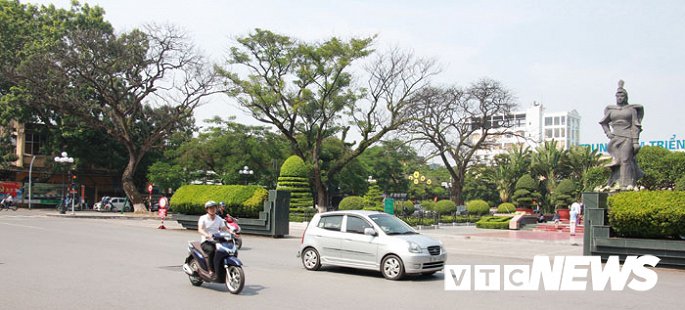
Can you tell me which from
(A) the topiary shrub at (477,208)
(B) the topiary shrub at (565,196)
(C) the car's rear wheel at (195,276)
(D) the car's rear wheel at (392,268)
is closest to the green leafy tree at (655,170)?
(B) the topiary shrub at (565,196)

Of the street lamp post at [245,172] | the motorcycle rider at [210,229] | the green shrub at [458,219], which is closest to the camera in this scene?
the motorcycle rider at [210,229]

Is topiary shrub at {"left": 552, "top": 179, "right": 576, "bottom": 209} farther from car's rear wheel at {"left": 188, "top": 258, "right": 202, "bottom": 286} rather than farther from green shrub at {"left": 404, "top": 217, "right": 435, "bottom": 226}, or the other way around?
car's rear wheel at {"left": 188, "top": 258, "right": 202, "bottom": 286}

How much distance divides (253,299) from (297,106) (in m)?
36.1

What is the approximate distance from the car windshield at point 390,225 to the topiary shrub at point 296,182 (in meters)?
24.0

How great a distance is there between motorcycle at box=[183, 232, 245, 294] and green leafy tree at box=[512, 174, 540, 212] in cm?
3939

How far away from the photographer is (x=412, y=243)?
12406mm

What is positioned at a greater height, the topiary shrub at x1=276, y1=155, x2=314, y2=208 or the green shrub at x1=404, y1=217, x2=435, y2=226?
the topiary shrub at x1=276, y1=155, x2=314, y2=208

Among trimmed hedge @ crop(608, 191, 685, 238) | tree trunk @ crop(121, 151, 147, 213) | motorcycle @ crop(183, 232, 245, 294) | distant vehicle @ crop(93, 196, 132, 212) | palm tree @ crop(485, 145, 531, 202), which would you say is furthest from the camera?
distant vehicle @ crop(93, 196, 132, 212)

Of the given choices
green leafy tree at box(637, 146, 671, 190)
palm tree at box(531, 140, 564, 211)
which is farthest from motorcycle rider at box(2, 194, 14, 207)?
green leafy tree at box(637, 146, 671, 190)

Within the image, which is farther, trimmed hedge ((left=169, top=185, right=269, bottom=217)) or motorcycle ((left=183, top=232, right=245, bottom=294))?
trimmed hedge ((left=169, top=185, right=269, bottom=217))

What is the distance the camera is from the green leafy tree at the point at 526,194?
46.8 meters

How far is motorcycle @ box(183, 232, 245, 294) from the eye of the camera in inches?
409

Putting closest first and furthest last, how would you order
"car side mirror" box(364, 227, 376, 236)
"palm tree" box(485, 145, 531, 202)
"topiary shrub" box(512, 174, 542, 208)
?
"car side mirror" box(364, 227, 376, 236) → "topiary shrub" box(512, 174, 542, 208) → "palm tree" box(485, 145, 531, 202)

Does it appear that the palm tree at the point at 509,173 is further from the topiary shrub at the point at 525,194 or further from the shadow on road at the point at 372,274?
A: the shadow on road at the point at 372,274
